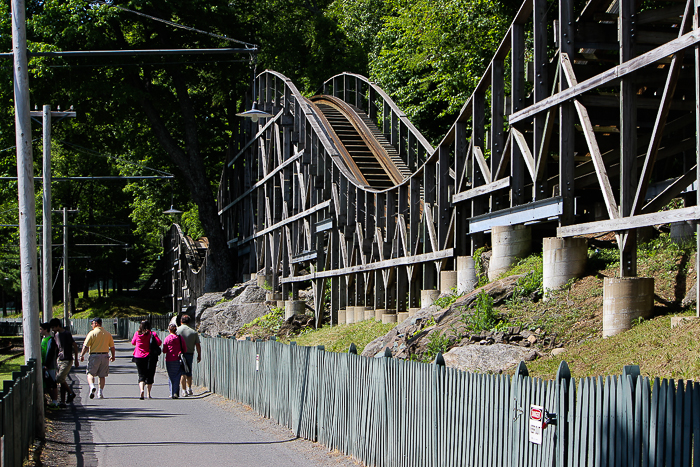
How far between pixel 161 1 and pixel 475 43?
15700 mm

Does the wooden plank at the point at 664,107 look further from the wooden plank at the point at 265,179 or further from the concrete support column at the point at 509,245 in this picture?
the wooden plank at the point at 265,179

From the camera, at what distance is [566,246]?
1303 centimetres

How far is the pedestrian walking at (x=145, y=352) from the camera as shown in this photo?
16.6 m

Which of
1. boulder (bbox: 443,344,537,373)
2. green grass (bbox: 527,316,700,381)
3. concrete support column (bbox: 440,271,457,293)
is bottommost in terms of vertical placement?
boulder (bbox: 443,344,537,373)

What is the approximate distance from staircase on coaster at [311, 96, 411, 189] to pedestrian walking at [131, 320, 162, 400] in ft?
36.5

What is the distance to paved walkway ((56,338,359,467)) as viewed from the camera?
10.2 m

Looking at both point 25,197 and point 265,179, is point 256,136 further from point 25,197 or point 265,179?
point 25,197

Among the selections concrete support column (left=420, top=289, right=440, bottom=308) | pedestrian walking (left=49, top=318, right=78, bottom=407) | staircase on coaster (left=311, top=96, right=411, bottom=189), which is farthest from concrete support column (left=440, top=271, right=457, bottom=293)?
staircase on coaster (left=311, top=96, right=411, bottom=189)

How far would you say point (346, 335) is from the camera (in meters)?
21.8

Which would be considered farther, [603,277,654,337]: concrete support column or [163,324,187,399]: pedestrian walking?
[163,324,187,399]: pedestrian walking

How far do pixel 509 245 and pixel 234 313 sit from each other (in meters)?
19.2

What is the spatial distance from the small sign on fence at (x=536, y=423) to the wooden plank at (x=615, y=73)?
20.0 feet

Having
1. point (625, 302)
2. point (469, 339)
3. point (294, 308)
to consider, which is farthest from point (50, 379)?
point (294, 308)

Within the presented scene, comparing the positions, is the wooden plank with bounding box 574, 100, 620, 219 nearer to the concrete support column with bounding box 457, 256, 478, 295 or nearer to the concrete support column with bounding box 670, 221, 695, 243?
the concrete support column with bounding box 670, 221, 695, 243
